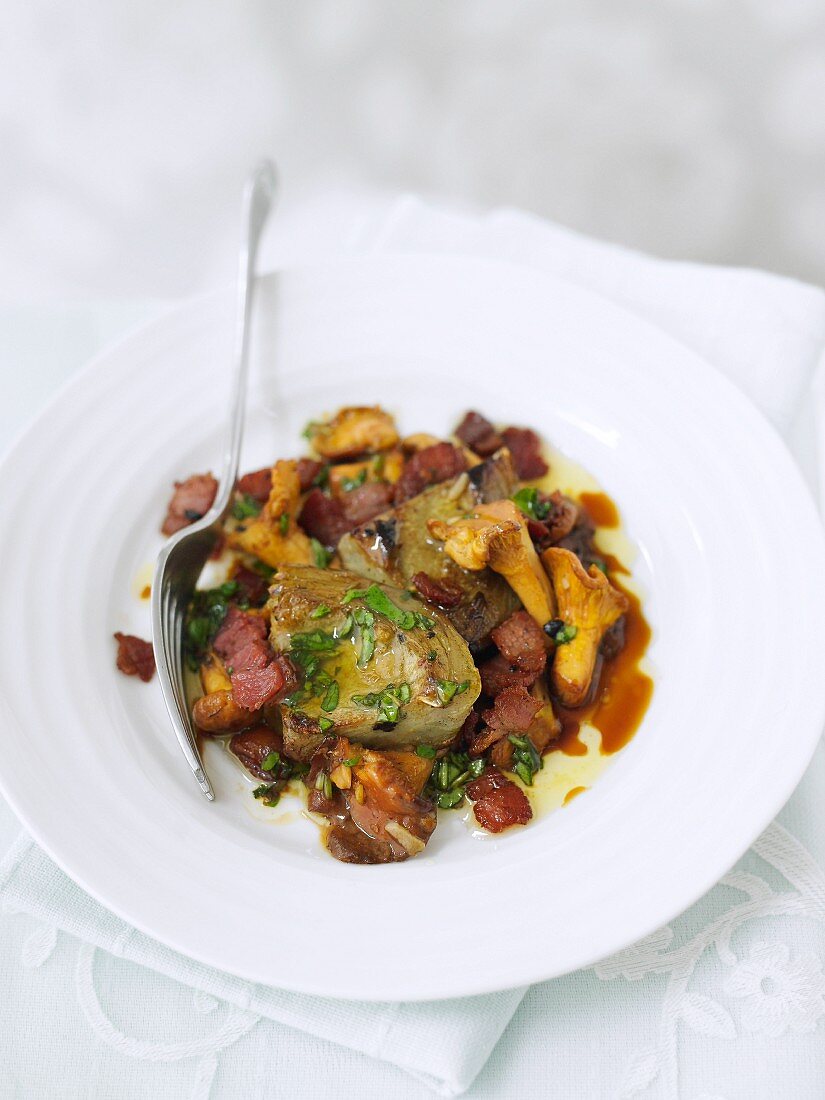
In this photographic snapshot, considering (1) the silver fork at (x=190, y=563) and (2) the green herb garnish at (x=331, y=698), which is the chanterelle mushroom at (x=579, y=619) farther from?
(1) the silver fork at (x=190, y=563)

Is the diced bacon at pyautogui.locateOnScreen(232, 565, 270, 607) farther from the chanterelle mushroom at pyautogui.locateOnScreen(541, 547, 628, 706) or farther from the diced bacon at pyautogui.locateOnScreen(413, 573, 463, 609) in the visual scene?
the chanterelle mushroom at pyautogui.locateOnScreen(541, 547, 628, 706)

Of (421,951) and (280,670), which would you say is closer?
(421,951)

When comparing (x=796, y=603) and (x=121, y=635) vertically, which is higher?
(x=796, y=603)

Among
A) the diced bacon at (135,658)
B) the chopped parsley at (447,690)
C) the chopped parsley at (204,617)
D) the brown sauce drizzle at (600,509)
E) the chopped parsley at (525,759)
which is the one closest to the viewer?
the chopped parsley at (447,690)

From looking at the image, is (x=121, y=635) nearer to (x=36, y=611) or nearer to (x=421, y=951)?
(x=36, y=611)

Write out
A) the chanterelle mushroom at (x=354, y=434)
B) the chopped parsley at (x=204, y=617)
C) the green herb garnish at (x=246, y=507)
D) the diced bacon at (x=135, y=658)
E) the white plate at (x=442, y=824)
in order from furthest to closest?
the chanterelle mushroom at (x=354, y=434) → the green herb garnish at (x=246, y=507) → the chopped parsley at (x=204, y=617) → the diced bacon at (x=135, y=658) → the white plate at (x=442, y=824)

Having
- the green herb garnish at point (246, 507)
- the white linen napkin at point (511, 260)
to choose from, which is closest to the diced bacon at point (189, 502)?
the green herb garnish at point (246, 507)

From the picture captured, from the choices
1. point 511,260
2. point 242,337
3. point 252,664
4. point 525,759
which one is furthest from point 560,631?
point 511,260

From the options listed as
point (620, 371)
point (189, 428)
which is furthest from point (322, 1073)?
point (620, 371)
